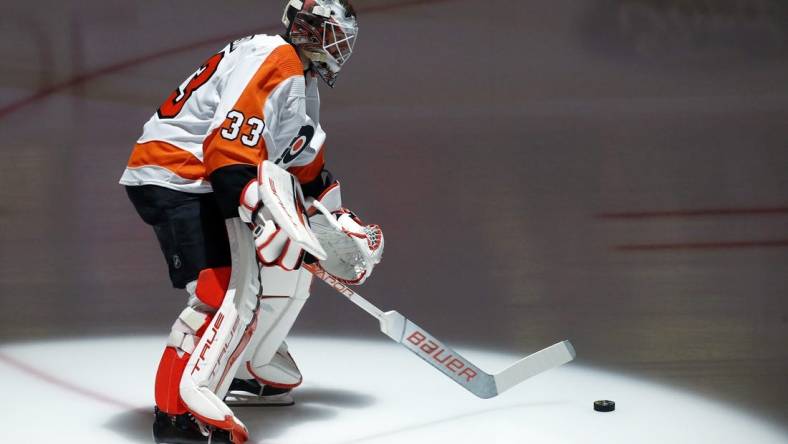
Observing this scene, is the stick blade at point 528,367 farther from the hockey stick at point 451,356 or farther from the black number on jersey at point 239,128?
the black number on jersey at point 239,128

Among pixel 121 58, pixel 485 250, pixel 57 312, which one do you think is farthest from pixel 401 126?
pixel 57 312

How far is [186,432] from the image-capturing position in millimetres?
2449

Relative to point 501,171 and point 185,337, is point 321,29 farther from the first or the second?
point 501,171

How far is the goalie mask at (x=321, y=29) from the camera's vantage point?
2.53m

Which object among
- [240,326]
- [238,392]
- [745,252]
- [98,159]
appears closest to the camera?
[240,326]

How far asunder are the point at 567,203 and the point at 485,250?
60 centimetres

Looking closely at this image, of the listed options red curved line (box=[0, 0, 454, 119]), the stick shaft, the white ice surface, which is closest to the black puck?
the white ice surface

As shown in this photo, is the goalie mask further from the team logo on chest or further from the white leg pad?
the white leg pad

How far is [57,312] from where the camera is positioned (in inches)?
148

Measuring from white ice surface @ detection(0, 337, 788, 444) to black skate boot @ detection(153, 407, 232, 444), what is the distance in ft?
0.28

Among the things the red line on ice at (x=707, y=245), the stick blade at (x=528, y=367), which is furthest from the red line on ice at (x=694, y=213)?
the stick blade at (x=528, y=367)

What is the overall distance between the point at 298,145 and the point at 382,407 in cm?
71

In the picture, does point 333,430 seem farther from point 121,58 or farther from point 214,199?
point 121,58

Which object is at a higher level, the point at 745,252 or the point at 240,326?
the point at 745,252
